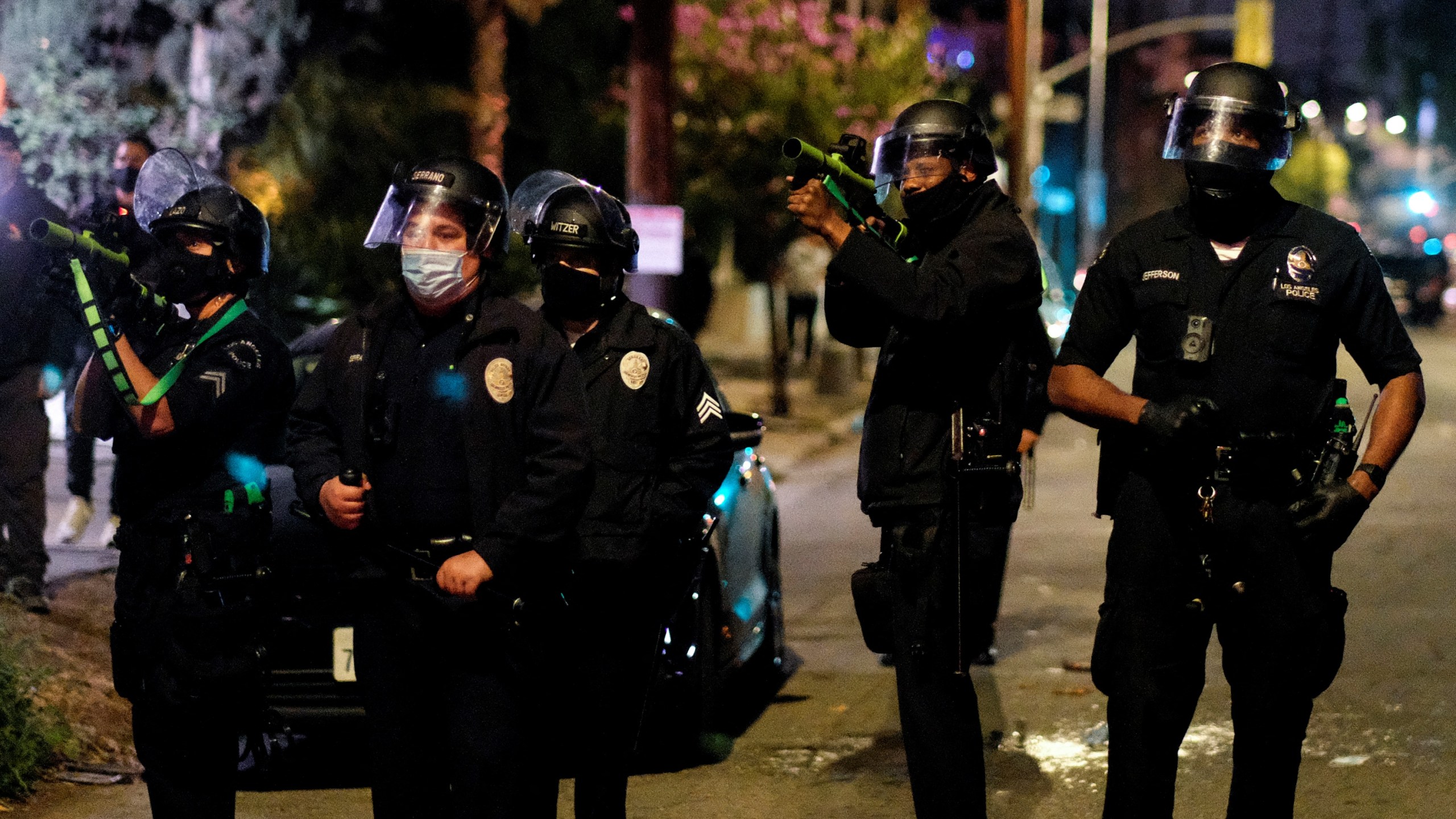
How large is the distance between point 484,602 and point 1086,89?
6893 centimetres

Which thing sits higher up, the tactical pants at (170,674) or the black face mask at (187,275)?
the black face mask at (187,275)

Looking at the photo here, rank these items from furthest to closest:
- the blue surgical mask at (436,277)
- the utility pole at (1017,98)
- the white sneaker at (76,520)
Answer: the utility pole at (1017,98), the white sneaker at (76,520), the blue surgical mask at (436,277)

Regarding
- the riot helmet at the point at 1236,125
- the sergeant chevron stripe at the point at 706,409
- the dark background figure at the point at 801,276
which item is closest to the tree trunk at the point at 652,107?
the dark background figure at the point at 801,276

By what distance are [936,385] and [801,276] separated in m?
15.5

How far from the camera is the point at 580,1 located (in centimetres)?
2180

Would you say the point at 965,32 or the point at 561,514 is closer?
the point at 561,514

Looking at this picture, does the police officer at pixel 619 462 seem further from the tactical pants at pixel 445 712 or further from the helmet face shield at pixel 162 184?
the helmet face shield at pixel 162 184

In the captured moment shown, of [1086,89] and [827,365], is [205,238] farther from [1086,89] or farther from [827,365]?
[1086,89]

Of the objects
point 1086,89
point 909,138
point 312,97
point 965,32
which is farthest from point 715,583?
point 1086,89

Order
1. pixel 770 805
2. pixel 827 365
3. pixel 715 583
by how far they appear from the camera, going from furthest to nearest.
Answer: pixel 827 365 < pixel 715 583 < pixel 770 805

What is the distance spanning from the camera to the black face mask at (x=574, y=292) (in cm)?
461

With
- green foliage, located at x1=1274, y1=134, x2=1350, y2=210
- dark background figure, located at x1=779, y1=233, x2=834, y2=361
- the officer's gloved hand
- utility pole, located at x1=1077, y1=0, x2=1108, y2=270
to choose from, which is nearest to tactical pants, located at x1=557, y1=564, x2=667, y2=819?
the officer's gloved hand

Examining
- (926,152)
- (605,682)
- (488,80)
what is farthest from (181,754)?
(488,80)

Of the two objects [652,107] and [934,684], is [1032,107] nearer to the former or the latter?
[652,107]
